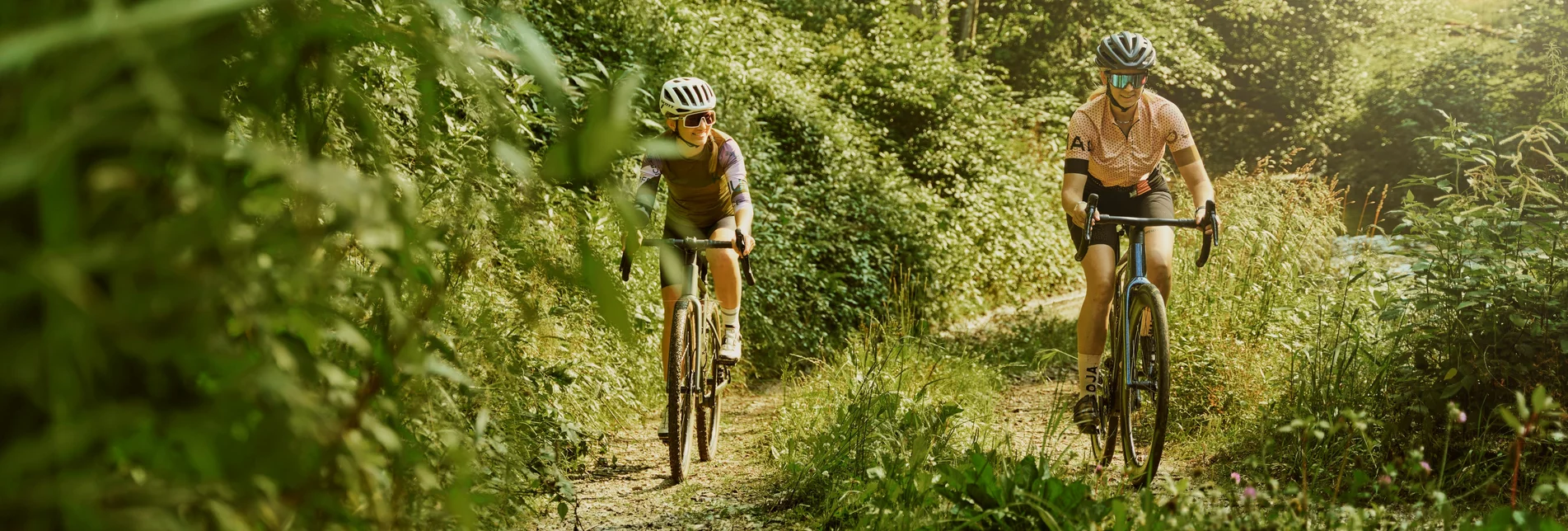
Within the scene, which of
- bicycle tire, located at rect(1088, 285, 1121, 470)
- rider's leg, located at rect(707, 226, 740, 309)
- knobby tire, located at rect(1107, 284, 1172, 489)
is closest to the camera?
knobby tire, located at rect(1107, 284, 1172, 489)

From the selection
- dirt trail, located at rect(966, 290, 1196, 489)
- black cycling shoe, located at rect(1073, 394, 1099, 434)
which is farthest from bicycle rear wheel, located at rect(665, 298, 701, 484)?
black cycling shoe, located at rect(1073, 394, 1099, 434)

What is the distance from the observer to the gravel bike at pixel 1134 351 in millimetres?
4137

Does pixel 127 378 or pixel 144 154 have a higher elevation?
pixel 144 154

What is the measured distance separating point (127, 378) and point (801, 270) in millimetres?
7604

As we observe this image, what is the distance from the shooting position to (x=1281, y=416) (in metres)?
4.41

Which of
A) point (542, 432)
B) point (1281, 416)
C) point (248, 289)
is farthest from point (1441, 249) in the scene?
point (248, 289)

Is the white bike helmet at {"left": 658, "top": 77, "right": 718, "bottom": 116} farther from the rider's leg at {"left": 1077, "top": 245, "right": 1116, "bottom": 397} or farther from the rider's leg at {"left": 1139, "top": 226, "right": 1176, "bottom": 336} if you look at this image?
the rider's leg at {"left": 1139, "top": 226, "right": 1176, "bottom": 336}

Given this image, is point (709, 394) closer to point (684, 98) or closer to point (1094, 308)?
point (684, 98)

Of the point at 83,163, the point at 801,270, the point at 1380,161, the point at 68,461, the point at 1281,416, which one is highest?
the point at 83,163

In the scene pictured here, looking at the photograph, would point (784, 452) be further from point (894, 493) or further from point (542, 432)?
point (894, 493)

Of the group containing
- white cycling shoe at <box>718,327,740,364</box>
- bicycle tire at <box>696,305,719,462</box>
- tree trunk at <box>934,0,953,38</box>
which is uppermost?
white cycling shoe at <box>718,327,740,364</box>

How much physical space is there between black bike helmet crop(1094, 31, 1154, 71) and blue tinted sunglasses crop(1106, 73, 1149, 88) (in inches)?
1.5

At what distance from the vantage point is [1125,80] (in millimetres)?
4711

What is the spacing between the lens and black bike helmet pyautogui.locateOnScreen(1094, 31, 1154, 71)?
4680 mm
